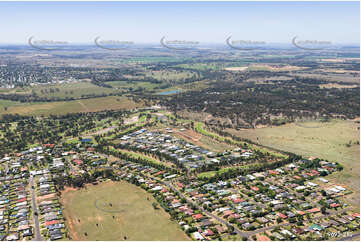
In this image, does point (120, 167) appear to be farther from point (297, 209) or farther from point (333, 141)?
point (333, 141)

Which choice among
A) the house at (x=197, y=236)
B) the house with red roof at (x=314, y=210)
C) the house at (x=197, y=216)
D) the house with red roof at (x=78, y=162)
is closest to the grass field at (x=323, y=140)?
the house with red roof at (x=314, y=210)

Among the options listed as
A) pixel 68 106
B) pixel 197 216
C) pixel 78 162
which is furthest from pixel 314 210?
pixel 68 106

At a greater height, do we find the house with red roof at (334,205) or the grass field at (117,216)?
the house with red roof at (334,205)

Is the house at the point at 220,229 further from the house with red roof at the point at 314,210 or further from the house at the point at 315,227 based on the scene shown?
the house with red roof at the point at 314,210

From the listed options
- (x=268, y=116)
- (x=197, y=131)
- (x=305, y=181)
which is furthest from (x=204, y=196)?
(x=268, y=116)

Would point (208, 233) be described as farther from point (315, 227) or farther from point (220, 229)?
point (315, 227)
